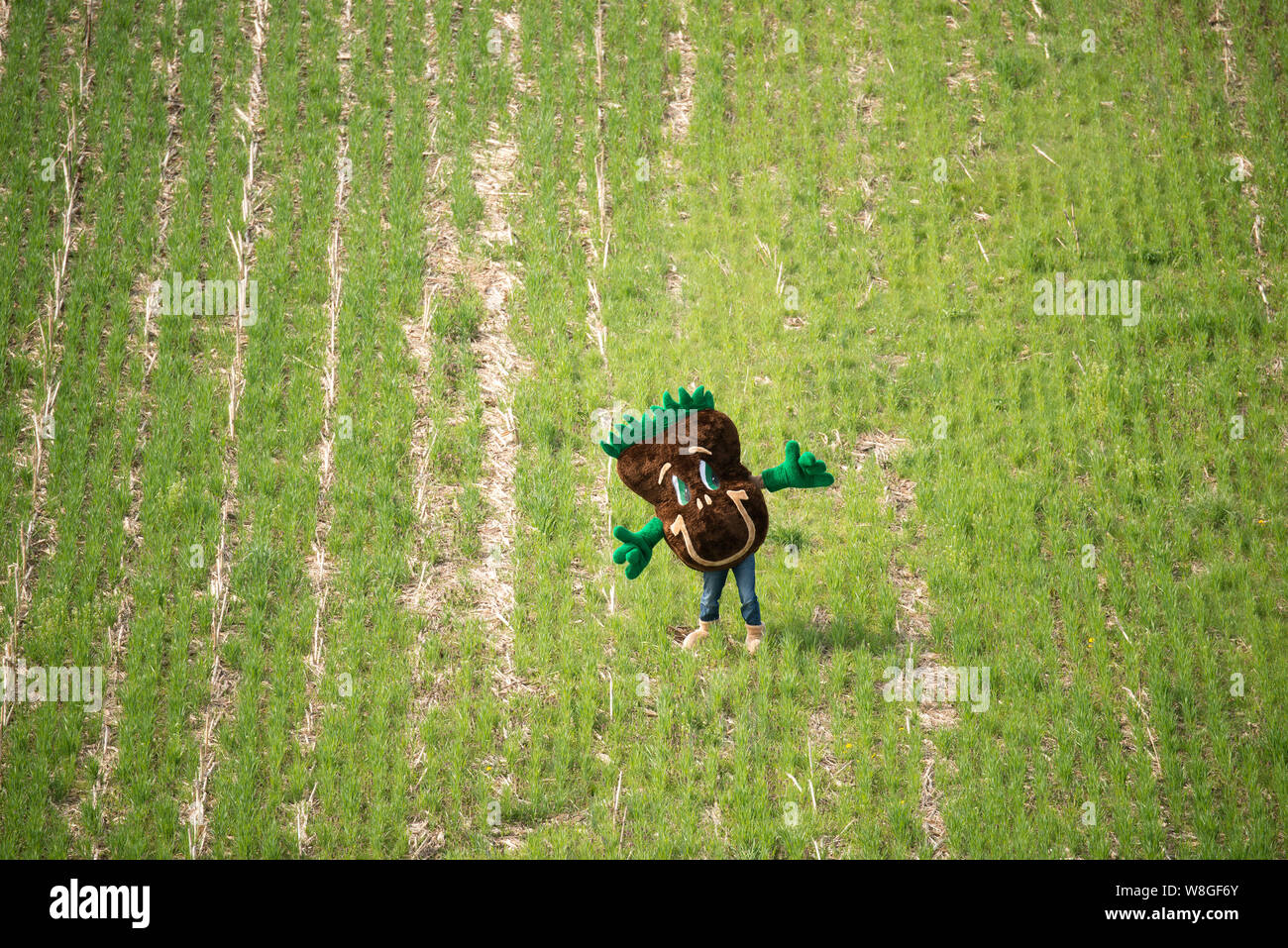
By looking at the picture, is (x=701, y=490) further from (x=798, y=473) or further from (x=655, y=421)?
(x=798, y=473)

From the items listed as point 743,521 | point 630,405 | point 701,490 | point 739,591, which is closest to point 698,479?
point 701,490

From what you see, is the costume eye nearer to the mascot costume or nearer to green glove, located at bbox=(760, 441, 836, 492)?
the mascot costume

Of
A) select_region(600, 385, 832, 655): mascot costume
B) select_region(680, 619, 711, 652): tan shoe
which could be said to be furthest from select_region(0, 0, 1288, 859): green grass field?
select_region(600, 385, 832, 655): mascot costume

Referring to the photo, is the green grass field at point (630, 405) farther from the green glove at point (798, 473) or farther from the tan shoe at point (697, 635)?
the green glove at point (798, 473)

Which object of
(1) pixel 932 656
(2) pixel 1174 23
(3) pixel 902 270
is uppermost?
(2) pixel 1174 23

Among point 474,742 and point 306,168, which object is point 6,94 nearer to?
point 306,168

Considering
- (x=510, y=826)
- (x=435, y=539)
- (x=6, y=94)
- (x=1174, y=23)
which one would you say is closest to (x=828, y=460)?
(x=435, y=539)
